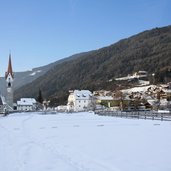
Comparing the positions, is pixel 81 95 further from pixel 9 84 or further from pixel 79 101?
pixel 9 84

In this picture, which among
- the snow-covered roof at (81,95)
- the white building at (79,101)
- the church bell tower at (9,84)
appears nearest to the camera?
the church bell tower at (9,84)

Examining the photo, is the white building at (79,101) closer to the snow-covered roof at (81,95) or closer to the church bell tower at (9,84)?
the snow-covered roof at (81,95)

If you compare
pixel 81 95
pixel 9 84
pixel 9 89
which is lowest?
pixel 81 95

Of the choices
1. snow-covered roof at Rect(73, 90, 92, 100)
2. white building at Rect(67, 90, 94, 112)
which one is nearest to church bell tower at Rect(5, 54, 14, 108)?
white building at Rect(67, 90, 94, 112)

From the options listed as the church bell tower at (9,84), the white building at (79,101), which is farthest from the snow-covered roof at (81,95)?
the church bell tower at (9,84)

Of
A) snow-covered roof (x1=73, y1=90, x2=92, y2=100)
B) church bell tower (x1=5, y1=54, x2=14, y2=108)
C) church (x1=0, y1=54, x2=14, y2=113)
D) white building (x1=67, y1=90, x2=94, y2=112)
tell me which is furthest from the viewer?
snow-covered roof (x1=73, y1=90, x2=92, y2=100)

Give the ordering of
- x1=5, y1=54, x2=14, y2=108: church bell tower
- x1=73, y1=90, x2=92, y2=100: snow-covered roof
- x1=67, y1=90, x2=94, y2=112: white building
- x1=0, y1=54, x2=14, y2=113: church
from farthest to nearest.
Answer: x1=73, y1=90, x2=92, y2=100: snow-covered roof
x1=67, y1=90, x2=94, y2=112: white building
x1=5, y1=54, x2=14, y2=108: church bell tower
x1=0, y1=54, x2=14, y2=113: church

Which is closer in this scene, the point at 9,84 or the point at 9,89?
the point at 9,89

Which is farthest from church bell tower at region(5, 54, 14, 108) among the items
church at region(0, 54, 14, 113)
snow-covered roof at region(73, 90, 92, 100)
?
snow-covered roof at region(73, 90, 92, 100)

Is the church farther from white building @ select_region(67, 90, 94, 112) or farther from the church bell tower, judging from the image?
white building @ select_region(67, 90, 94, 112)

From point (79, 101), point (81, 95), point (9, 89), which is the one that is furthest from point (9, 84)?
point (81, 95)

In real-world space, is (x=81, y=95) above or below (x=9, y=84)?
below

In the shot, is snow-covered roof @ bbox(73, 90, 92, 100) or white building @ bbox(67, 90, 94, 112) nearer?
white building @ bbox(67, 90, 94, 112)

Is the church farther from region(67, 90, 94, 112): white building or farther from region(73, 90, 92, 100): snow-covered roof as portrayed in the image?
region(73, 90, 92, 100): snow-covered roof
